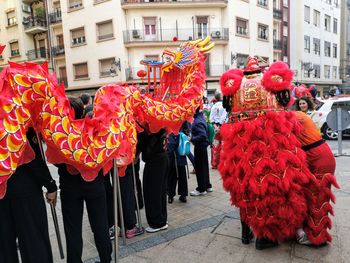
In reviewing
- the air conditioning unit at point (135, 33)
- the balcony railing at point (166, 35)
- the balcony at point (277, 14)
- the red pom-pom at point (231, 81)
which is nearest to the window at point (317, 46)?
the balcony at point (277, 14)

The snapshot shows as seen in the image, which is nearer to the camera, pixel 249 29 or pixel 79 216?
pixel 79 216

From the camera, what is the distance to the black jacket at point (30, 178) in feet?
7.74

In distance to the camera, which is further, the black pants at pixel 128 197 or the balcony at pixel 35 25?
the balcony at pixel 35 25

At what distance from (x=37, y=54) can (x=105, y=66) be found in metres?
8.13

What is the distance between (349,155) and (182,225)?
19.3 ft

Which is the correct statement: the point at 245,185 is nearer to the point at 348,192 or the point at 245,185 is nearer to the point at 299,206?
the point at 299,206

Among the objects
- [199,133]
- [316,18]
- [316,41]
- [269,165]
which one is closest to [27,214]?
[269,165]

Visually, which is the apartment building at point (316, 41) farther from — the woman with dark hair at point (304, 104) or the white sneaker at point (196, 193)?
the woman with dark hair at point (304, 104)

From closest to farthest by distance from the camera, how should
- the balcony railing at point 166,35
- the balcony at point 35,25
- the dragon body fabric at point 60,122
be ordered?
the dragon body fabric at point 60,122
the balcony railing at point 166,35
the balcony at point 35,25

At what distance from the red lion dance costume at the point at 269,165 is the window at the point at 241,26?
2285cm

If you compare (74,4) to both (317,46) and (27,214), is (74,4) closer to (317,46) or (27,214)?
(317,46)

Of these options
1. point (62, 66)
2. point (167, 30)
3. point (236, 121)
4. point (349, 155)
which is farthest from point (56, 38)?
point (236, 121)

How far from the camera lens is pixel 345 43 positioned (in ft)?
122

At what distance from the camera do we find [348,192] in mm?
4902
